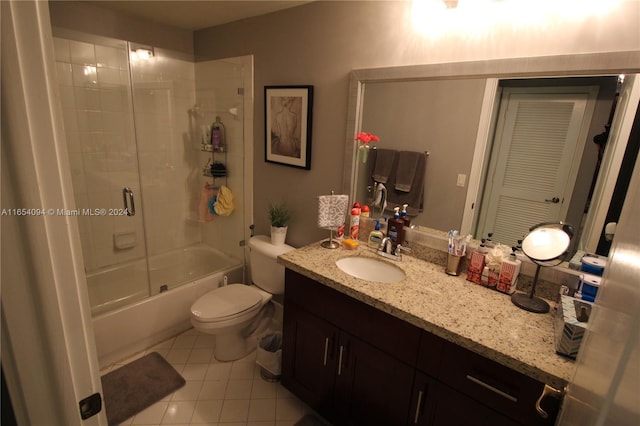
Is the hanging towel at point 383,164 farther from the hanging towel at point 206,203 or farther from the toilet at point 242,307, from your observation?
the hanging towel at point 206,203

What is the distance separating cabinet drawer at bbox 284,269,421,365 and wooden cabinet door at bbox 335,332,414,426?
0.16 feet

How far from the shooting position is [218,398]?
182cm

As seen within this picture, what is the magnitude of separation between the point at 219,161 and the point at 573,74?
2.48m

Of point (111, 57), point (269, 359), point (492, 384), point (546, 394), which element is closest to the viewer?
point (546, 394)

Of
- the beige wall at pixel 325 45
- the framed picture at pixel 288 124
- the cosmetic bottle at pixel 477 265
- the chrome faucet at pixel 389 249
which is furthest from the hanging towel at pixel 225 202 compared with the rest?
the cosmetic bottle at pixel 477 265

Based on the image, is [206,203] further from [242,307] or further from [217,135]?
[242,307]

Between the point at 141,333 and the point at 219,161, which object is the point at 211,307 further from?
the point at 219,161

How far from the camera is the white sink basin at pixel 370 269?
1.62 m

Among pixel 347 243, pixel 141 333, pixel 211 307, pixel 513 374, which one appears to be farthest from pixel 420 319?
pixel 141 333

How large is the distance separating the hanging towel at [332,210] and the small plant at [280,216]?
20.6 inches

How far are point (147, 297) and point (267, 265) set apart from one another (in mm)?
858

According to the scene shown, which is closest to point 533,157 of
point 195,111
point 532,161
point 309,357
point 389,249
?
point 532,161

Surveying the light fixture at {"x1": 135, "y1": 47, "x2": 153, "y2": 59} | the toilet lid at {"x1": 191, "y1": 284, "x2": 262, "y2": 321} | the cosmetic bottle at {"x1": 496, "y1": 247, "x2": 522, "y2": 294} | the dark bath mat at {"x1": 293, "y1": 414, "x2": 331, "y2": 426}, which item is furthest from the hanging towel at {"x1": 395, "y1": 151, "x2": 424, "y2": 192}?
the light fixture at {"x1": 135, "y1": 47, "x2": 153, "y2": 59}

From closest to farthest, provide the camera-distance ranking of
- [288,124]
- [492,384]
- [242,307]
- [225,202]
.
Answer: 1. [492,384]
2. [242,307]
3. [288,124]
4. [225,202]
